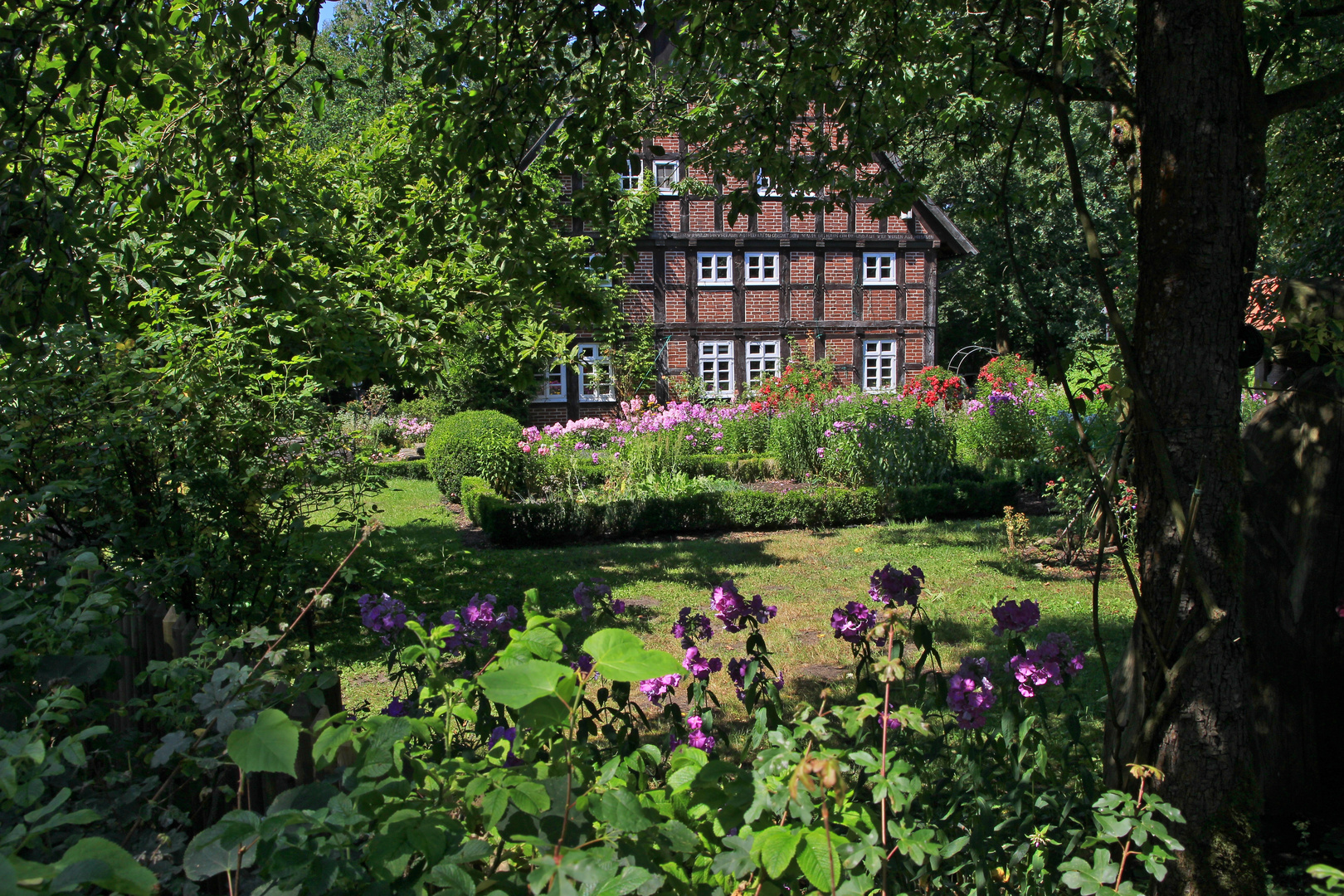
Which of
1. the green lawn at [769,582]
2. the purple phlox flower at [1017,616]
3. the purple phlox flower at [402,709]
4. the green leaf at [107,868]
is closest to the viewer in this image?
the green leaf at [107,868]

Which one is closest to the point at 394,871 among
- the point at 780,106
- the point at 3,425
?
the point at 3,425

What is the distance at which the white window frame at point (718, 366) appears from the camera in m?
21.0

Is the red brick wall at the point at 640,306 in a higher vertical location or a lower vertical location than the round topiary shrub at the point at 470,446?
higher

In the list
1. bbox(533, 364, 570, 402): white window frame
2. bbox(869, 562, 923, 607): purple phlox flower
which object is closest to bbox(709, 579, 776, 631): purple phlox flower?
bbox(869, 562, 923, 607): purple phlox flower

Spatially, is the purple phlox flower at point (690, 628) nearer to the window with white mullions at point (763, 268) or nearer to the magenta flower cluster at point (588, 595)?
the magenta flower cluster at point (588, 595)

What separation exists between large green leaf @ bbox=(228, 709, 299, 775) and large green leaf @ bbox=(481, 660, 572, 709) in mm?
218

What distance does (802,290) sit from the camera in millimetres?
21281

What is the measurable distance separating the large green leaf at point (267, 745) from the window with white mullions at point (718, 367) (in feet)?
65.9

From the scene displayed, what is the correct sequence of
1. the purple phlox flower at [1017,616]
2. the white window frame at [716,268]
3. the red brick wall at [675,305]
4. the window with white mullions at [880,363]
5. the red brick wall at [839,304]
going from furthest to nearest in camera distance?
1. the window with white mullions at [880,363]
2. the red brick wall at [839,304]
3. the white window frame at [716,268]
4. the red brick wall at [675,305]
5. the purple phlox flower at [1017,616]

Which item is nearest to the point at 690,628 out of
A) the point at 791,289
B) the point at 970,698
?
the point at 970,698

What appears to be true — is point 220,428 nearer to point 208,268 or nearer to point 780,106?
point 208,268

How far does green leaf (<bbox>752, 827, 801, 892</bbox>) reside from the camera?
A: 3.04 ft

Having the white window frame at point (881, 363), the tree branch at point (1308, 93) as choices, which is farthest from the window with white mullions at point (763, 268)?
the tree branch at point (1308, 93)

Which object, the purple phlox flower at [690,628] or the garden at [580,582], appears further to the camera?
the purple phlox flower at [690,628]
